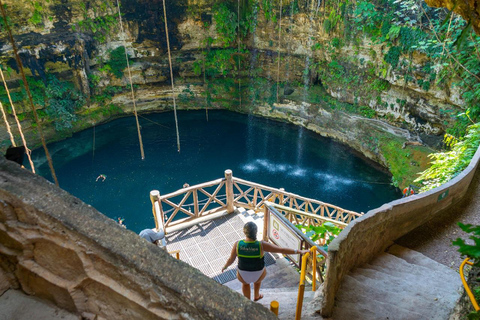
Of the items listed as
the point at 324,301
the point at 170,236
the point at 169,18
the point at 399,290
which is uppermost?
the point at 169,18

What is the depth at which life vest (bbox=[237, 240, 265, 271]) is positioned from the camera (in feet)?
11.5

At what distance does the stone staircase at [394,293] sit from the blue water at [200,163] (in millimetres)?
8778

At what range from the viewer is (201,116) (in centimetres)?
1908

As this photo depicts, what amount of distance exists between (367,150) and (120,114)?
13.4m

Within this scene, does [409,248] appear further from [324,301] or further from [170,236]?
[170,236]

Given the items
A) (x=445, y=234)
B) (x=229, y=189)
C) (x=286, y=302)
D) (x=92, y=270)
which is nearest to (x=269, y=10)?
(x=229, y=189)

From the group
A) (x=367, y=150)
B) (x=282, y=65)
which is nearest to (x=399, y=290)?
(x=367, y=150)

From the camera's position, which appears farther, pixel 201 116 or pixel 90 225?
pixel 201 116

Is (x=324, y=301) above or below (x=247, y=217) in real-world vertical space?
above

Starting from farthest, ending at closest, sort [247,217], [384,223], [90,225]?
1. [247,217]
2. [384,223]
3. [90,225]

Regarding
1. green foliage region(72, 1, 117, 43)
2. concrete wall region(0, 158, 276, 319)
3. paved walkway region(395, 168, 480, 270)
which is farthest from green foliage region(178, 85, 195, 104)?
concrete wall region(0, 158, 276, 319)

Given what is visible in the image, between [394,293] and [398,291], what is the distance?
0.07 m

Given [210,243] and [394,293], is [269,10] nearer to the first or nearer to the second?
[210,243]

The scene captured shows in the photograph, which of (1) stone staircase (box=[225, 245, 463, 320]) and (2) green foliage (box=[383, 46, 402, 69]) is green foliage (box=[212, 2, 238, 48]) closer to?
(2) green foliage (box=[383, 46, 402, 69])
